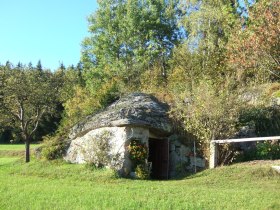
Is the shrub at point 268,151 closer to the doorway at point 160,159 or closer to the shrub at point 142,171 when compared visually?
the doorway at point 160,159

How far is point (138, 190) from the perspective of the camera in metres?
13.3

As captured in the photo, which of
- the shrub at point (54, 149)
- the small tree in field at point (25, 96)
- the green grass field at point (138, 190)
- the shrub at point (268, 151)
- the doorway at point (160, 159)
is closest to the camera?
the green grass field at point (138, 190)

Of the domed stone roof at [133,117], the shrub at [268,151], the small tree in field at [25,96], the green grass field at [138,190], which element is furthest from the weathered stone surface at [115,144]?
the small tree in field at [25,96]

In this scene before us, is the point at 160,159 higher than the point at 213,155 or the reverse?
the reverse

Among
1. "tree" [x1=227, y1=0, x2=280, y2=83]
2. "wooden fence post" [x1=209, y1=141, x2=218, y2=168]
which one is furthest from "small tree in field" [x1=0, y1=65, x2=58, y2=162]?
"tree" [x1=227, y1=0, x2=280, y2=83]

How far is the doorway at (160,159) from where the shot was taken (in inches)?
747

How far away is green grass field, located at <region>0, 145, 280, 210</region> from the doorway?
2956 mm

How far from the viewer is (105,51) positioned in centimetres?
4331

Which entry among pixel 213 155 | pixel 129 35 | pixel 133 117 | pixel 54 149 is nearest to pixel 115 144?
pixel 133 117

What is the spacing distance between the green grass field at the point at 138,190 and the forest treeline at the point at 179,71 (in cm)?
321

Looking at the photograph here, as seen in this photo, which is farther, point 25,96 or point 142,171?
point 25,96

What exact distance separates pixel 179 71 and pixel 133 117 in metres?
10.6

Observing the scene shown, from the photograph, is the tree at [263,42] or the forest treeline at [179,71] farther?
the forest treeline at [179,71]

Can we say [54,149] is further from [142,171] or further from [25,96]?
[142,171]
